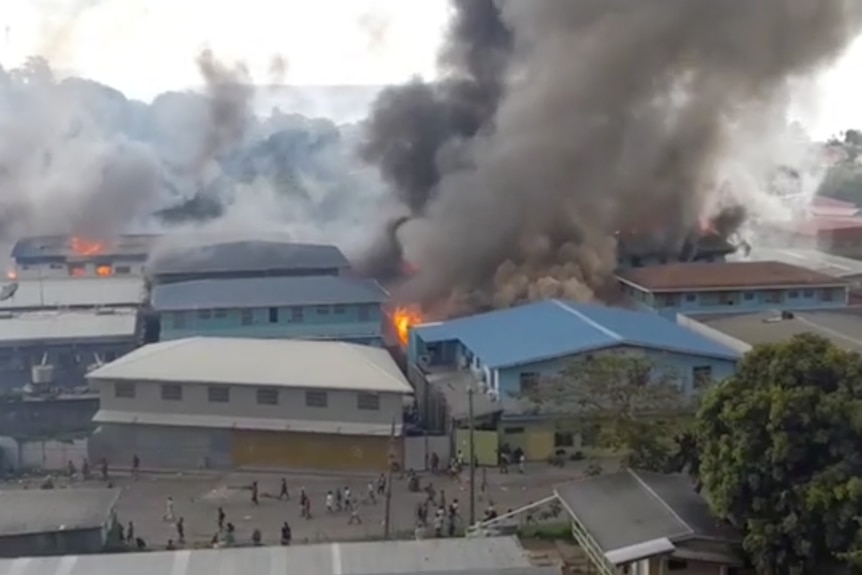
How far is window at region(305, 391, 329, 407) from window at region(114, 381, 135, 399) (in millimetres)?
3297

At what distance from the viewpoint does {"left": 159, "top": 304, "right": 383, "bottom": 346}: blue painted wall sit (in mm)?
27984

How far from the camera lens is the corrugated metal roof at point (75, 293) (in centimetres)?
2977

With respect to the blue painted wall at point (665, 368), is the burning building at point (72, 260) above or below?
above

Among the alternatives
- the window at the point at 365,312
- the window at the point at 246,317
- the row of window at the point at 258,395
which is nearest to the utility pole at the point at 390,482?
the row of window at the point at 258,395

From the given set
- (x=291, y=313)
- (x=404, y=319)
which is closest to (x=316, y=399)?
(x=291, y=313)

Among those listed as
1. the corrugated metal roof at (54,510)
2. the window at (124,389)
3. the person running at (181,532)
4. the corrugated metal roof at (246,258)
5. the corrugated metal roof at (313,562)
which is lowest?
the person running at (181,532)

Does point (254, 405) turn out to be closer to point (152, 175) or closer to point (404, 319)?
point (404, 319)

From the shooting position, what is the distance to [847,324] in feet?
88.6

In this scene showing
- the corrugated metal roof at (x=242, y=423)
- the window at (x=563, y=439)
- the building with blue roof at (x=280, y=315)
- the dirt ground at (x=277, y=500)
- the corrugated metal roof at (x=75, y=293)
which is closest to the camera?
the dirt ground at (x=277, y=500)

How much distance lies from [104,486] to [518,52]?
811 inches

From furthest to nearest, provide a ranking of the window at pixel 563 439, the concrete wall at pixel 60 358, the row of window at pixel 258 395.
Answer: the concrete wall at pixel 60 358 < the window at pixel 563 439 < the row of window at pixel 258 395

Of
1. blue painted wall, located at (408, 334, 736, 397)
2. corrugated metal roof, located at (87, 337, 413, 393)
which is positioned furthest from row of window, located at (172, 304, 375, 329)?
blue painted wall, located at (408, 334, 736, 397)

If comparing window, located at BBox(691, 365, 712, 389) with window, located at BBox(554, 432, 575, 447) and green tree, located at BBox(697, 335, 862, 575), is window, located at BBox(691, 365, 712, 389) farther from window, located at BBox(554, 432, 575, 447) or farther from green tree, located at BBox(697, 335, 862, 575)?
green tree, located at BBox(697, 335, 862, 575)

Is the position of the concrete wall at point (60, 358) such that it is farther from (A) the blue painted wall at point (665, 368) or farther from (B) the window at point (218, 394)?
(A) the blue painted wall at point (665, 368)
